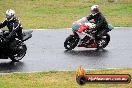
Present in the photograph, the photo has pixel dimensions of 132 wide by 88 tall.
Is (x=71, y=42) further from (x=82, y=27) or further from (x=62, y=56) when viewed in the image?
(x=62, y=56)

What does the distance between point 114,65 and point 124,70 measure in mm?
1124

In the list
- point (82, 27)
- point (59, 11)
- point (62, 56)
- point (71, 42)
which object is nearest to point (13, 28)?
point (62, 56)

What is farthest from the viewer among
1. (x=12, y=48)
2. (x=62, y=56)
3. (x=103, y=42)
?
(x=103, y=42)

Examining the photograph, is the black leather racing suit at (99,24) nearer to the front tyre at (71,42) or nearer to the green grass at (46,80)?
the front tyre at (71,42)

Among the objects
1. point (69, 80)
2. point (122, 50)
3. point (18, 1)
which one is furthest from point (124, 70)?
point (18, 1)

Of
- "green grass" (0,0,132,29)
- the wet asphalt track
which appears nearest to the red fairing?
the wet asphalt track

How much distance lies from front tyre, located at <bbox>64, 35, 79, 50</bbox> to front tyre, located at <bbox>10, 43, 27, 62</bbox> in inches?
101

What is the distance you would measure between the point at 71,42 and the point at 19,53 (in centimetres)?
289

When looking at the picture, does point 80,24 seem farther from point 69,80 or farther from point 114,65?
point 69,80

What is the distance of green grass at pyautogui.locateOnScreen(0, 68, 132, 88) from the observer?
46.8 feet

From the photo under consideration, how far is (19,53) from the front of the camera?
703 inches

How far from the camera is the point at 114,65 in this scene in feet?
58.0

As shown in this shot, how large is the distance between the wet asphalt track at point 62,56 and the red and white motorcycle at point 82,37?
0.81ft

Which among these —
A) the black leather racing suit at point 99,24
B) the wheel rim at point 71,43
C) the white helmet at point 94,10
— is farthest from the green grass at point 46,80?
the white helmet at point 94,10
